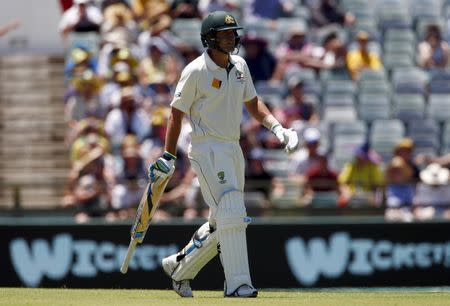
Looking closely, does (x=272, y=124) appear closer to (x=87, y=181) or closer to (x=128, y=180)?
(x=128, y=180)

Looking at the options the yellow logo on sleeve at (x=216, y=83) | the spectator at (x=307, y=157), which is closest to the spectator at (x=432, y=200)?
the spectator at (x=307, y=157)

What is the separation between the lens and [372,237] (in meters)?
14.0

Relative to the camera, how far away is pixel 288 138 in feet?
30.5

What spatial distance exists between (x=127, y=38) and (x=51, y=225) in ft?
12.5

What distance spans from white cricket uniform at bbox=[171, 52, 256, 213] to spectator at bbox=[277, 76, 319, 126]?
6.47 metres

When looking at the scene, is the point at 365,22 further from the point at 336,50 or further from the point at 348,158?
the point at 348,158

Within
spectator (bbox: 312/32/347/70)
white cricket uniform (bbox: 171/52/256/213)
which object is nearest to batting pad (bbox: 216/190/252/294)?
white cricket uniform (bbox: 171/52/256/213)

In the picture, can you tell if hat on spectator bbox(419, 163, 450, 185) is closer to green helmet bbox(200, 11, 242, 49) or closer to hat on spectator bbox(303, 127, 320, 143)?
hat on spectator bbox(303, 127, 320, 143)

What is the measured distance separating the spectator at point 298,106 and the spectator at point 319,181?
4.49 feet

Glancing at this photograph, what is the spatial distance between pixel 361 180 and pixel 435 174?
838 millimetres

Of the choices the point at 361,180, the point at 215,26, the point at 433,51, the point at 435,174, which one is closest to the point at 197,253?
the point at 215,26

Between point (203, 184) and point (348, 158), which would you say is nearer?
point (203, 184)

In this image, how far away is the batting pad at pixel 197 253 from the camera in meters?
9.55

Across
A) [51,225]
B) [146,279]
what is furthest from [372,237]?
[51,225]
